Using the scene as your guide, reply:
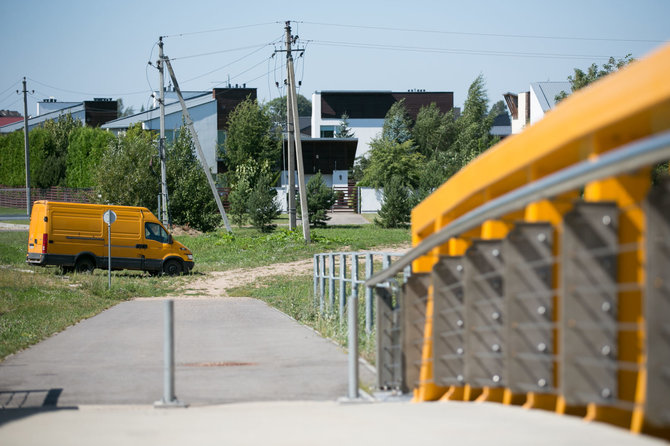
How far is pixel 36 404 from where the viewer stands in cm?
700

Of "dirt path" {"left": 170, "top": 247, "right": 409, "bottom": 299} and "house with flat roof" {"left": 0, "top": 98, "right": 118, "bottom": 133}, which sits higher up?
"house with flat roof" {"left": 0, "top": 98, "right": 118, "bottom": 133}

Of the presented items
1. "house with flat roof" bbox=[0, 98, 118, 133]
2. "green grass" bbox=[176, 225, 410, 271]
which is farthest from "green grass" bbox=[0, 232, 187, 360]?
"house with flat roof" bbox=[0, 98, 118, 133]

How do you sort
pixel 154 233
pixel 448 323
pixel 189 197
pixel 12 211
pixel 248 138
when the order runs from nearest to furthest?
pixel 448 323 < pixel 154 233 < pixel 189 197 < pixel 12 211 < pixel 248 138

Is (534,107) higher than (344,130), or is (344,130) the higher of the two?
(534,107)

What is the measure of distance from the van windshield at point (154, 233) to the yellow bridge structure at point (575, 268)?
22865 millimetres

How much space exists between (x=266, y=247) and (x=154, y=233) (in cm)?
729

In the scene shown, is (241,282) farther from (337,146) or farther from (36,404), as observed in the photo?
(337,146)

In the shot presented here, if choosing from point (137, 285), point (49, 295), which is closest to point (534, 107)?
point (137, 285)

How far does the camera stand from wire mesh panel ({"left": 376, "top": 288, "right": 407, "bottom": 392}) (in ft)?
22.0

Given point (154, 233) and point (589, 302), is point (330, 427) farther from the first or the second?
point (154, 233)

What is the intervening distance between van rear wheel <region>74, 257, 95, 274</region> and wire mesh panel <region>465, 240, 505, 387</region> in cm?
2290

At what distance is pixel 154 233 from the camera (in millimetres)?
27453

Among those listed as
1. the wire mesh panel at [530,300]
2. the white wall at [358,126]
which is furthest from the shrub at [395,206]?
the white wall at [358,126]

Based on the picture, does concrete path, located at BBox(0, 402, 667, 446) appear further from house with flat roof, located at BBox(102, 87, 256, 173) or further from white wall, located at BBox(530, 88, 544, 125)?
white wall, located at BBox(530, 88, 544, 125)
